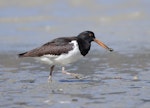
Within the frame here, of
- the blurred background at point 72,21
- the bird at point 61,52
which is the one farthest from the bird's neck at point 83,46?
the blurred background at point 72,21

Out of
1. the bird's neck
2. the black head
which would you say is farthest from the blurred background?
the bird's neck

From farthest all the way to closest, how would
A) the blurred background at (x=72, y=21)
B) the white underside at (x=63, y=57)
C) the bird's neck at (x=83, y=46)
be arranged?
1. the blurred background at (x=72, y=21)
2. the bird's neck at (x=83, y=46)
3. the white underside at (x=63, y=57)

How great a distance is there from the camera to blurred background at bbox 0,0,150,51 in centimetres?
1811

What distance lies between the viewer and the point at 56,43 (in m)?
11.1

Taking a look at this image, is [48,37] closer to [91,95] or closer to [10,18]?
[10,18]

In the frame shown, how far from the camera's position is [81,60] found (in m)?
14.2

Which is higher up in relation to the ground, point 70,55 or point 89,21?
point 89,21

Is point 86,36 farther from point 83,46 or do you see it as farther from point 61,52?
point 61,52

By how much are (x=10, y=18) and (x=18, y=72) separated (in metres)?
9.70

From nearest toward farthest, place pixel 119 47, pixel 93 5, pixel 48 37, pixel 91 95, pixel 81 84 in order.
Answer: pixel 91 95
pixel 81 84
pixel 119 47
pixel 48 37
pixel 93 5

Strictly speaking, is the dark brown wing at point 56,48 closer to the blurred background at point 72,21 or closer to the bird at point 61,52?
the bird at point 61,52

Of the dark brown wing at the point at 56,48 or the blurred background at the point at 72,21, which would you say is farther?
the blurred background at the point at 72,21

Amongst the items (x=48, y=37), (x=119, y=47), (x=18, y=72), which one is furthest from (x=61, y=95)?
(x=48, y=37)

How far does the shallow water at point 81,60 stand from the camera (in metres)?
9.16
